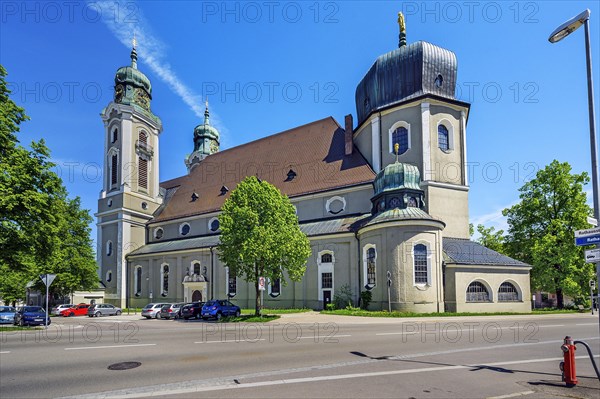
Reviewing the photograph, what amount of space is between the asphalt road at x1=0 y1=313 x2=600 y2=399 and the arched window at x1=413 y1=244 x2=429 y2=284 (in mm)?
14584

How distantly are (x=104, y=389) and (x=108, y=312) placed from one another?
119 ft

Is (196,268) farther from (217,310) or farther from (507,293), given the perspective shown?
(507,293)

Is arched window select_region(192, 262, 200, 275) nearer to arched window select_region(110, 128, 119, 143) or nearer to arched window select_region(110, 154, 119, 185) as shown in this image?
arched window select_region(110, 154, 119, 185)

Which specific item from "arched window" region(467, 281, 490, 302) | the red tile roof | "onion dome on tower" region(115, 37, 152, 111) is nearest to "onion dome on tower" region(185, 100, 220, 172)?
the red tile roof

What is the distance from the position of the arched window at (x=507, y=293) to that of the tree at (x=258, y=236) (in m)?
16.2

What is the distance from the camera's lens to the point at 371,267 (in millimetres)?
33656

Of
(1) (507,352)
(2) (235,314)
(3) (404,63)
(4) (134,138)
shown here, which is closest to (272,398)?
(1) (507,352)

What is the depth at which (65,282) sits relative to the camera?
4362 centimetres

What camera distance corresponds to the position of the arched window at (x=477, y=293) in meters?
32.5

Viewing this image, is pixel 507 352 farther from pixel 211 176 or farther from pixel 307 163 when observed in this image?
pixel 211 176

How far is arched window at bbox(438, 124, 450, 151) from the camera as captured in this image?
37812 mm

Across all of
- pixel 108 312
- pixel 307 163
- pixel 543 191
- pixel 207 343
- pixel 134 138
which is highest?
pixel 134 138

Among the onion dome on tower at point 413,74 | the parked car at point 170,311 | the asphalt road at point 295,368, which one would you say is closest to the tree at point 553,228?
the onion dome on tower at point 413,74

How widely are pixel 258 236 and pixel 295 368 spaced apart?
1677cm
